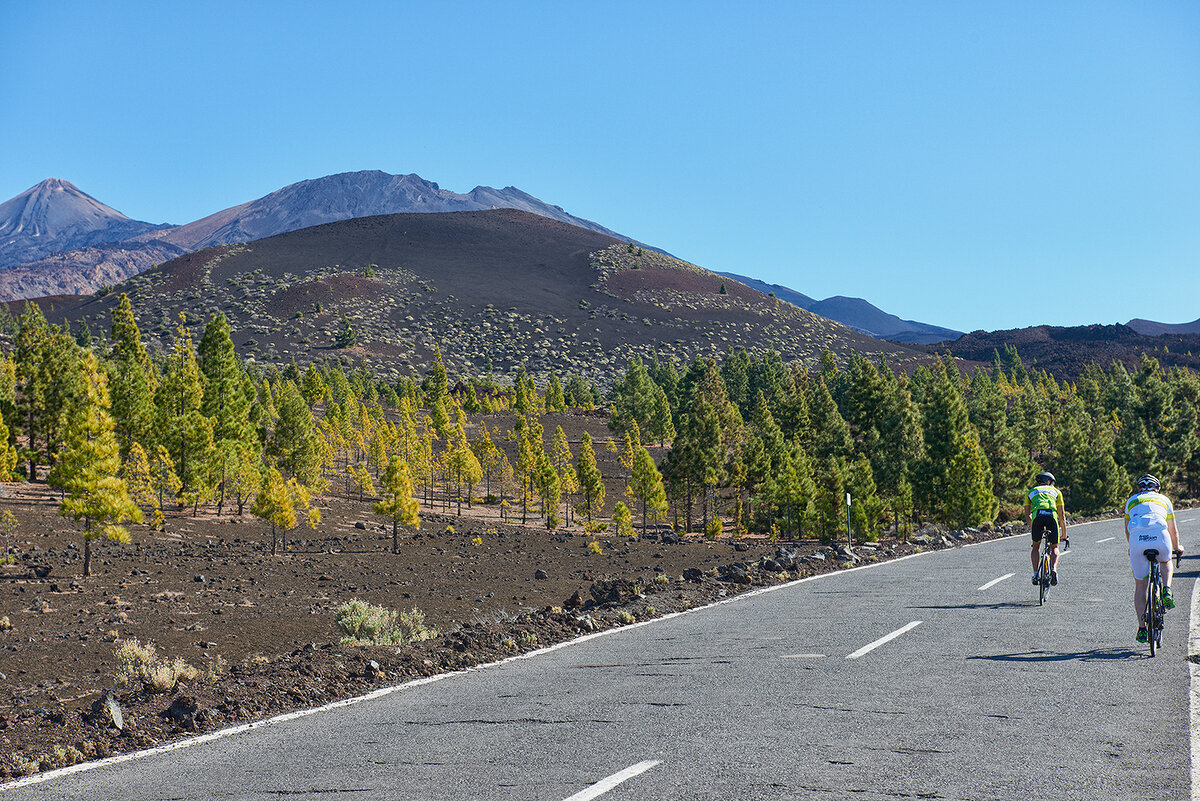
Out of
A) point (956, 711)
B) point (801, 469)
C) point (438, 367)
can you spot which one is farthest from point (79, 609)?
point (438, 367)

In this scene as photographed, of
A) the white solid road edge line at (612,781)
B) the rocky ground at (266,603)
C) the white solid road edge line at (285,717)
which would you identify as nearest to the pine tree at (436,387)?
the rocky ground at (266,603)

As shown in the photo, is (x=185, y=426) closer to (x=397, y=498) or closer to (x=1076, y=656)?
(x=397, y=498)

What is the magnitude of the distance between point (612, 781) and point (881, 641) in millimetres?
6333

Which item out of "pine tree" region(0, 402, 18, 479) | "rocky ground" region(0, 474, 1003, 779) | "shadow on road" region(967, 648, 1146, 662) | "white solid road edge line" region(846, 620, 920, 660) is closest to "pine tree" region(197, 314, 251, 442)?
"rocky ground" region(0, 474, 1003, 779)

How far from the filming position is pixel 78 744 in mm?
7406

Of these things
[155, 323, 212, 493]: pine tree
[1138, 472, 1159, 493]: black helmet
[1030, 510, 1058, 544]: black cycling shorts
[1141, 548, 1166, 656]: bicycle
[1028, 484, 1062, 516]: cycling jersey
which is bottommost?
[1141, 548, 1166, 656]: bicycle

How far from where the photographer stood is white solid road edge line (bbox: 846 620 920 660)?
9953 mm

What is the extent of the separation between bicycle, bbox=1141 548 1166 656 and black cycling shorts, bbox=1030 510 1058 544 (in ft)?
13.2

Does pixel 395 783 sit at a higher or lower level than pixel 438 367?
lower

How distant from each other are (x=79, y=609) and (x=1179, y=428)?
293 ft

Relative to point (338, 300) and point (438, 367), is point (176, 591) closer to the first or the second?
point (438, 367)

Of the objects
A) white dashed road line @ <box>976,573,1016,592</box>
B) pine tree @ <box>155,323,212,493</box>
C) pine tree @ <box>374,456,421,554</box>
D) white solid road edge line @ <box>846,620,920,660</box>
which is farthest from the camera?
pine tree @ <box>155,323,212,493</box>

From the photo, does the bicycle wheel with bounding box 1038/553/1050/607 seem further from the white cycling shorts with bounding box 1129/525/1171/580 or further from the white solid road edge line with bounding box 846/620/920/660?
the white cycling shorts with bounding box 1129/525/1171/580

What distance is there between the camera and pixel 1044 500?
546 inches
